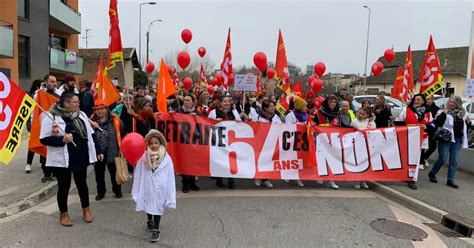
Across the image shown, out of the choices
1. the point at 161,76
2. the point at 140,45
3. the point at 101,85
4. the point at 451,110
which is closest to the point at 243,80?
the point at 161,76

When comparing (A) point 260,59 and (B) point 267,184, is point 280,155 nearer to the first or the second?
(B) point 267,184

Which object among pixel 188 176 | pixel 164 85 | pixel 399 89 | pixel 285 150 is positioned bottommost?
pixel 188 176

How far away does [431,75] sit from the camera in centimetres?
913

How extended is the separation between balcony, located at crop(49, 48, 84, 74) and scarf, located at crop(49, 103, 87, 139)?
74.9 ft

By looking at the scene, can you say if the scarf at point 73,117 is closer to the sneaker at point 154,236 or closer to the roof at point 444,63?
the sneaker at point 154,236

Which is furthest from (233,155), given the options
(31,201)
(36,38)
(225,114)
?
(36,38)

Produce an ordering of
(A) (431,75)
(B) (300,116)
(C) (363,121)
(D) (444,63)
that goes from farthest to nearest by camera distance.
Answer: (D) (444,63), (A) (431,75), (B) (300,116), (C) (363,121)

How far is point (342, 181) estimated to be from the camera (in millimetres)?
7918

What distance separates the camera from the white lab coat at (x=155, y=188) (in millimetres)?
4605

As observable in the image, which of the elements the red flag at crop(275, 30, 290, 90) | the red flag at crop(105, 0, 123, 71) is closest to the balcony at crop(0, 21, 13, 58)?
the red flag at crop(105, 0, 123, 71)

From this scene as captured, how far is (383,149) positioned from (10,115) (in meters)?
6.23

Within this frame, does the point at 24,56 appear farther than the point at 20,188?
Yes

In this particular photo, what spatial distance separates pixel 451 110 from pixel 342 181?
2.54 meters

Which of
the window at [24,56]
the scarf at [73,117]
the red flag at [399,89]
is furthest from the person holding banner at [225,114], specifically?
the window at [24,56]
